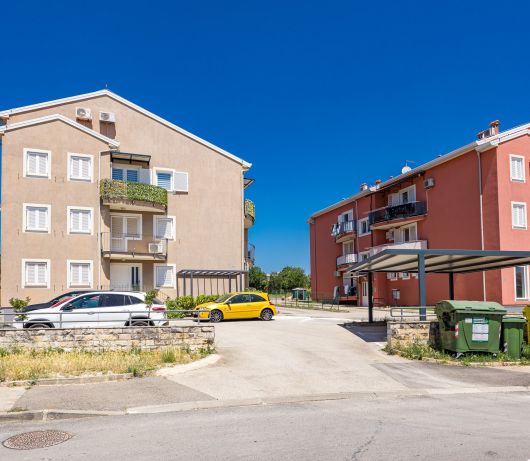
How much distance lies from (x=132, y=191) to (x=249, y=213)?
857cm

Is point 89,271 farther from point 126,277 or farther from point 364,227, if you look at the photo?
point 364,227

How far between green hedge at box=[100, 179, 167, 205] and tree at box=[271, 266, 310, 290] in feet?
175

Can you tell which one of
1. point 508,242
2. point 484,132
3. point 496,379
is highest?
point 484,132

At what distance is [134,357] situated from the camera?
13594mm

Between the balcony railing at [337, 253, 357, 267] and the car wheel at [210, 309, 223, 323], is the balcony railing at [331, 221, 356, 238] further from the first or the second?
the car wheel at [210, 309, 223, 323]

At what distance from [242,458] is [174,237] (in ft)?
84.6

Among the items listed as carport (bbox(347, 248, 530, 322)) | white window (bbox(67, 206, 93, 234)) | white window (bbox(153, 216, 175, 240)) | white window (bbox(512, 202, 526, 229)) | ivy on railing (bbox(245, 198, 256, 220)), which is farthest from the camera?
ivy on railing (bbox(245, 198, 256, 220))

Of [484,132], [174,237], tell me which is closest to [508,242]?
[484,132]

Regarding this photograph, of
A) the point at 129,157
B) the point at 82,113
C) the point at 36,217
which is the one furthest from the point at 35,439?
the point at 82,113

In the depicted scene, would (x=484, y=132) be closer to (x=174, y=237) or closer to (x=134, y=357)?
(x=174, y=237)

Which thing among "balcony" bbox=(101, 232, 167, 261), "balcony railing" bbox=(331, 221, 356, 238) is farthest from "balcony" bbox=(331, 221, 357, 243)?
"balcony" bbox=(101, 232, 167, 261)

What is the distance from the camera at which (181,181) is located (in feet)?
105

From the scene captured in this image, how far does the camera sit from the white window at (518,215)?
3028 centimetres

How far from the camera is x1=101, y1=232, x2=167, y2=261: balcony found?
95.0 ft
